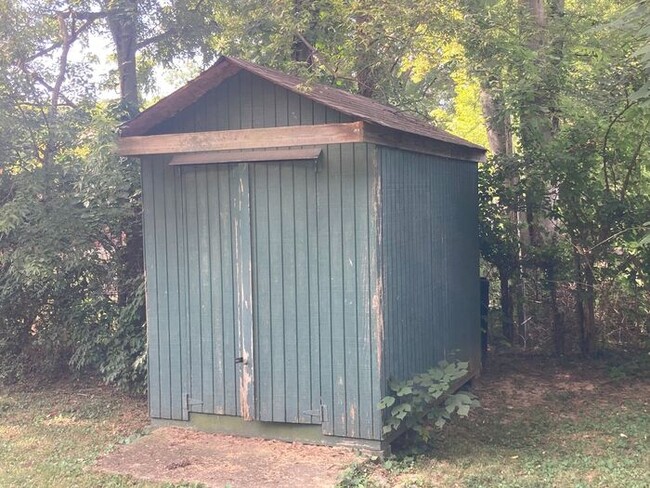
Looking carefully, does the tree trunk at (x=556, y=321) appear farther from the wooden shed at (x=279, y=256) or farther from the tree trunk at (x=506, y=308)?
the wooden shed at (x=279, y=256)

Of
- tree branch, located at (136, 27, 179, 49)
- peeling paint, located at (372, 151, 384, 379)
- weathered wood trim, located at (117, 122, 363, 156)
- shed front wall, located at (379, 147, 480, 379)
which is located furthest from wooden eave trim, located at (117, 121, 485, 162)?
tree branch, located at (136, 27, 179, 49)

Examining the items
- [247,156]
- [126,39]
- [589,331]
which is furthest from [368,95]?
[247,156]

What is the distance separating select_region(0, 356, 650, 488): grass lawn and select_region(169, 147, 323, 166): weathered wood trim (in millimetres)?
2374

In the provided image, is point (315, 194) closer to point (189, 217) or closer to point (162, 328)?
point (189, 217)

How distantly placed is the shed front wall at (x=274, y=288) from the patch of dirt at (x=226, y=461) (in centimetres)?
24

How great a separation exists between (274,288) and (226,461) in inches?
54.4

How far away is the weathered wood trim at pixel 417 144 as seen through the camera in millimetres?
5191

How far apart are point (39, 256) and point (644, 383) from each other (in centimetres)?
661

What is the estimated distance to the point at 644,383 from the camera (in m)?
7.77

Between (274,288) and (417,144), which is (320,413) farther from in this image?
(417,144)

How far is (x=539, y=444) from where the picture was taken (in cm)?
580

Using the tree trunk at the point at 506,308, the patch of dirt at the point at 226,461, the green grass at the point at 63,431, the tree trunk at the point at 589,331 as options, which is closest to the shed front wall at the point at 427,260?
the patch of dirt at the point at 226,461

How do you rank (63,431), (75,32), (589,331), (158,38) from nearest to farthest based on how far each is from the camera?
(63,431)
(75,32)
(589,331)
(158,38)

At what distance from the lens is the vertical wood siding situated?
210 inches
